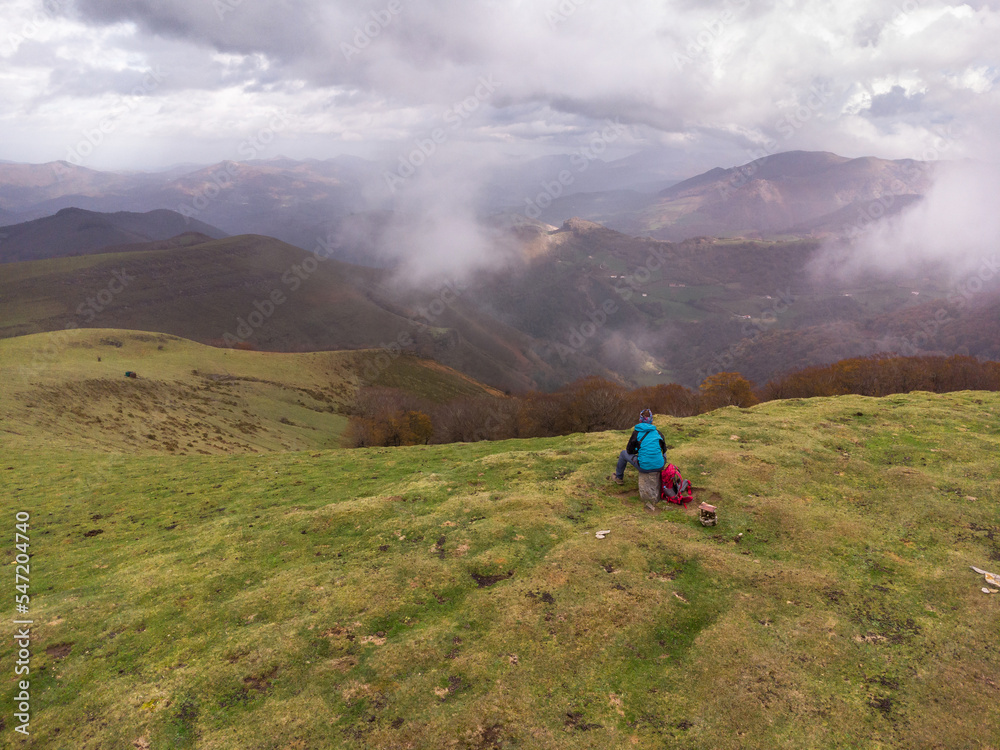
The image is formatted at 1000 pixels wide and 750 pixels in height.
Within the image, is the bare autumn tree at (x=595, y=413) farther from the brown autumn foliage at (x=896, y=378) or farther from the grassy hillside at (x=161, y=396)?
the grassy hillside at (x=161, y=396)

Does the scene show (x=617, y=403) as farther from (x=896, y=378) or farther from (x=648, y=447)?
(x=648, y=447)

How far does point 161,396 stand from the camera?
181 feet

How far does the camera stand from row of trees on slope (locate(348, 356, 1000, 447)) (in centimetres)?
6556

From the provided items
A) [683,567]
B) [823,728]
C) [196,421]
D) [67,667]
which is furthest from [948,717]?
[196,421]

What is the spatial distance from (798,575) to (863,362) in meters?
93.7

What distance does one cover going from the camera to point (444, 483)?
19.7 meters

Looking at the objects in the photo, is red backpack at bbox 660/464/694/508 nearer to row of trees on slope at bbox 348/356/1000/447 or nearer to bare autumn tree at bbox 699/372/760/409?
row of trees on slope at bbox 348/356/1000/447

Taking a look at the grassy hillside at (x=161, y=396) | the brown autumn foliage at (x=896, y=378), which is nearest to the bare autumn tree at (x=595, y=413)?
the brown autumn foliage at (x=896, y=378)

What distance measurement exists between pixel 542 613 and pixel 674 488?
7510mm

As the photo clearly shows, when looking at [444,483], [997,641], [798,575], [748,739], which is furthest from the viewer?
[444,483]

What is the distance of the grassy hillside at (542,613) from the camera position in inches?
333

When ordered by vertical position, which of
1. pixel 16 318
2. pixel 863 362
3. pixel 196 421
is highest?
pixel 16 318

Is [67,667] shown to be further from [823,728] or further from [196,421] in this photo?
[196,421]

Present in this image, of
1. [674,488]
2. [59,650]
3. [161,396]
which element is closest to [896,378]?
[674,488]
